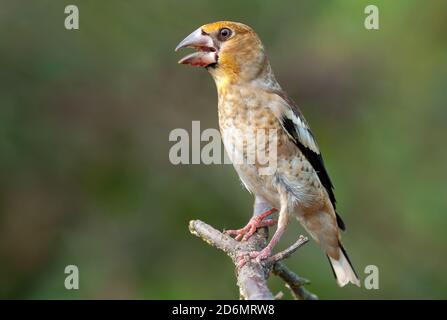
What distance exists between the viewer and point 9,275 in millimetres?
6316

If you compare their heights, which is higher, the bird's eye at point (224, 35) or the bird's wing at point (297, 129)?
the bird's eye at point (224, 35)

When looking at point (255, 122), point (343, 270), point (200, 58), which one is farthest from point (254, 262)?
point (343, 270)

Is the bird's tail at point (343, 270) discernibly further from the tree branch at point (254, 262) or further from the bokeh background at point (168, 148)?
the bokeh background at point (168, 148)

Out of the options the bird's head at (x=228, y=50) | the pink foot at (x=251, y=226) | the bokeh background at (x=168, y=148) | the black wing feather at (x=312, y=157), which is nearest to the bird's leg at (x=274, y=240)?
the pink foot at (x=251, y=226)

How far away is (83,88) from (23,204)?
108 centimetres

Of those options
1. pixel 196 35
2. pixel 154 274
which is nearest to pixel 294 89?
pixel 154 274

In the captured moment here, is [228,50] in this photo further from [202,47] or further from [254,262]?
[254,262]

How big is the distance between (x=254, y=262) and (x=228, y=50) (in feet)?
4.09

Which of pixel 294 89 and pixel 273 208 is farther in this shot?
pixel 294 89

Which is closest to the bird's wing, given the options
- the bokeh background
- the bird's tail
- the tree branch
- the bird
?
the bird

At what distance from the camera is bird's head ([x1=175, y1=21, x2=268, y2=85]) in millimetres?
4164

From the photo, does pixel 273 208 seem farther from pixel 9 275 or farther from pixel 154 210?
pixel 9 275

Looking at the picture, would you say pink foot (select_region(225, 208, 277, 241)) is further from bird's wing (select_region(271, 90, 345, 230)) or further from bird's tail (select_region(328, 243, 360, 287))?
bird's tail (select_region(328, 243, 360, 287))

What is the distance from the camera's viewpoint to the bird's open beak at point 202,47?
4.10m
